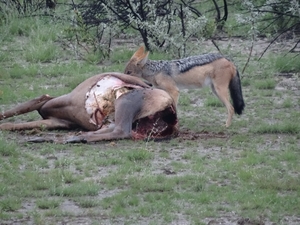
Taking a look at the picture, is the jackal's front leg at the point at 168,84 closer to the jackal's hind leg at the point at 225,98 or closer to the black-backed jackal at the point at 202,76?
the black-backed jackal at the point at 202,76

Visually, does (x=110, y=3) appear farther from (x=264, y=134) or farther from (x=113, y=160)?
(x=113, y=160)

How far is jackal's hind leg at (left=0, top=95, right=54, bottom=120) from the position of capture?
29.9 feet

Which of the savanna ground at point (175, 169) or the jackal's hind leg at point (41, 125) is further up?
the jackal's hind leg at point (41, 125)

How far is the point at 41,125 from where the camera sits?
8.88 metres

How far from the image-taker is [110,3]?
13156 mm

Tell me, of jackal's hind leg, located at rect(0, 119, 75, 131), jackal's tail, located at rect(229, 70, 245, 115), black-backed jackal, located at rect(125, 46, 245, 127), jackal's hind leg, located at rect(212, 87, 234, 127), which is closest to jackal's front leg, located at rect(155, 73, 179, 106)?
black-backed jackal, located at rect(125, 46, 245, 127)

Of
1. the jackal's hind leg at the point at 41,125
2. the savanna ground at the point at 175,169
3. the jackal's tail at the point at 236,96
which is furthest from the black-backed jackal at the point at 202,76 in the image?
the jackal's hind leg at the point at 41,125

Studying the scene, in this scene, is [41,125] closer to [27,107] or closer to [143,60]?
[27,107]

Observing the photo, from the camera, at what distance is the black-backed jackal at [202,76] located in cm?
952

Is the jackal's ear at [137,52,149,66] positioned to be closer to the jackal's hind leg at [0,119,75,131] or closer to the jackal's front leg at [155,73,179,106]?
the jackal's front leg at [155,73,179,106]

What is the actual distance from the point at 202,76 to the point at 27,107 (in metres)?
2.15

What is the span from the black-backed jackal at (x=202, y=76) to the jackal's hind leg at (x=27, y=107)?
1448mm

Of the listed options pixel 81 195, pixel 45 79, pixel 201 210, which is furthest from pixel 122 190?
pixel 45 79

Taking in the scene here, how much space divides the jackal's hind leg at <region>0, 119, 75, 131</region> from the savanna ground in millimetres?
75
